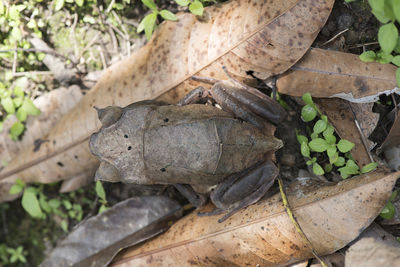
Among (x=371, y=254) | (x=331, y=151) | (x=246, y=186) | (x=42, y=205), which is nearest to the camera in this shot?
(x=371, y=254)

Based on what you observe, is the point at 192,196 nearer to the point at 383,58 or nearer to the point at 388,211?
the point at 388,211

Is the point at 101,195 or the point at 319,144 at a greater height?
the point at 319,144

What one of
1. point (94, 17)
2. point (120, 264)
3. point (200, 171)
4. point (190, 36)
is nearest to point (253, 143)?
point (200, 171)

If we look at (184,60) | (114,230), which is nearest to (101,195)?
(114,230)

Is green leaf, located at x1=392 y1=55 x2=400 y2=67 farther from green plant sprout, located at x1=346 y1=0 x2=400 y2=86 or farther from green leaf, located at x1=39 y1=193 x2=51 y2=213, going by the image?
green leaf, located at x1=39 y1=193 x2=51 y2=213

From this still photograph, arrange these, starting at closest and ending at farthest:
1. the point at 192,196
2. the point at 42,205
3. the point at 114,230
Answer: the point at 192,196 → the point at 114,230 → the point at 42,205

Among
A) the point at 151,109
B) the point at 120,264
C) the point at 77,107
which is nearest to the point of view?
the point at 151,109

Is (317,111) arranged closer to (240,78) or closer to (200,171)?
(240,78)

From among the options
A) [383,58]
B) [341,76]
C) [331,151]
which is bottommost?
[331,151]
